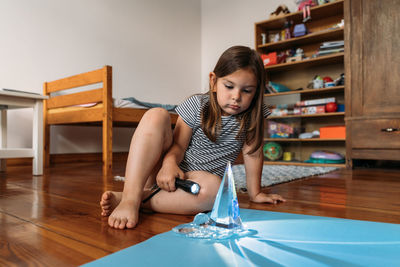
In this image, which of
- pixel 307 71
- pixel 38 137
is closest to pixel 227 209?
pixel 38 137

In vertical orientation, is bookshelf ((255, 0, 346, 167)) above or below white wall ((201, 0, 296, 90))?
below

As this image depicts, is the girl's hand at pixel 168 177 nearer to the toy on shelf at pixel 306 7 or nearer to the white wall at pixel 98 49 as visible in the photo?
the white wall at pixel 98 49

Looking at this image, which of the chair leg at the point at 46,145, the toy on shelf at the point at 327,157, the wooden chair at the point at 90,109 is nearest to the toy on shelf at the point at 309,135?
the toy on shelf at the point at 327,157

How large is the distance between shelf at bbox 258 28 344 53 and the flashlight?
2130 millimetres

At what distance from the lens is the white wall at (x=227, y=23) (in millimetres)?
3064

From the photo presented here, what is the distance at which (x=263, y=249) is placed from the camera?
0.47 metres

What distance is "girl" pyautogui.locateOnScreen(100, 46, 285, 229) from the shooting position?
0.68m

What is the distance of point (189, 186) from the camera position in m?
0.68

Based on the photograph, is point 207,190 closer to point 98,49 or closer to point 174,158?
point 174,158

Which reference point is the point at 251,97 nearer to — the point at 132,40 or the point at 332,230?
the point at 332,230

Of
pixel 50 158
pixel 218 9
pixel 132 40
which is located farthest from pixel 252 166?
pixel 218 9

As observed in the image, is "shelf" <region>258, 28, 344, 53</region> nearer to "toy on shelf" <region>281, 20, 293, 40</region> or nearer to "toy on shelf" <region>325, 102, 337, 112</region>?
"toy on shelf" <region>281, 20, 293, 40</region>

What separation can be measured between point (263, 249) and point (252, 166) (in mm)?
390

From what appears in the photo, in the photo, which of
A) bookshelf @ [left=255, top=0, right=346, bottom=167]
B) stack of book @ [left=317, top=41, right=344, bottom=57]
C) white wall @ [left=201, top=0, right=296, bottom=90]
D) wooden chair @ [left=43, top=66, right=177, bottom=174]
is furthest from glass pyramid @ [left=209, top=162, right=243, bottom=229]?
white wall @ [left=201, top=0, right=296, bottom=90]
